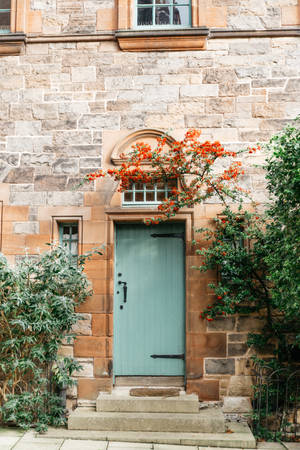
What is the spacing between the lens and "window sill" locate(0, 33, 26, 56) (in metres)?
6.62

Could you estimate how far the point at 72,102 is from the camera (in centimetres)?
658

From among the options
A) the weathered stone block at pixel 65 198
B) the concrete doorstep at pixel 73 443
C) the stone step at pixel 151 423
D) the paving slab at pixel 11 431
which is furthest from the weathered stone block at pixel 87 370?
the weathered stone block at pixel 65 198

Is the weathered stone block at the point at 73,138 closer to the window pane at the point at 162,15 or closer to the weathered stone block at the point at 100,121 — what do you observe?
the weathered stone block at the point at 100,121

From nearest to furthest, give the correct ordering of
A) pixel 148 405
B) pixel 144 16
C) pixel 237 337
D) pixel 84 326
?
pixel 148 405, pixel 237 337, pixel 84 326, pixel 144 16

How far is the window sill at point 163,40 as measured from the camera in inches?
255

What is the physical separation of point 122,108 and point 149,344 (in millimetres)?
3220

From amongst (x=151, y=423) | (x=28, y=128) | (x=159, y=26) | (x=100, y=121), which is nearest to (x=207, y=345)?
(x=151, y=423)

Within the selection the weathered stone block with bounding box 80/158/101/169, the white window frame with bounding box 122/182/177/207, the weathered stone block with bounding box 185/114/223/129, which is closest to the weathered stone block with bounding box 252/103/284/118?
the weathered stone block with bounding box 185/114/223/129

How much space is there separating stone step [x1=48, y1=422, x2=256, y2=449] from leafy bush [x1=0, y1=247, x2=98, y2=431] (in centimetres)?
35

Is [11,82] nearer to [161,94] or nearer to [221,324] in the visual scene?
[161,94]

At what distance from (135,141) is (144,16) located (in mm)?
1903

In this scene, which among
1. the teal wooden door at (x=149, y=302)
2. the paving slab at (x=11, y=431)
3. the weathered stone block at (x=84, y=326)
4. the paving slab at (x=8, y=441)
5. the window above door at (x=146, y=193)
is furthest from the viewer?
the window above door at (x=146, y=193)

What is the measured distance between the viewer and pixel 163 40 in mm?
6551

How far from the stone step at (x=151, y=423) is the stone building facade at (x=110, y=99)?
949 millimetres
